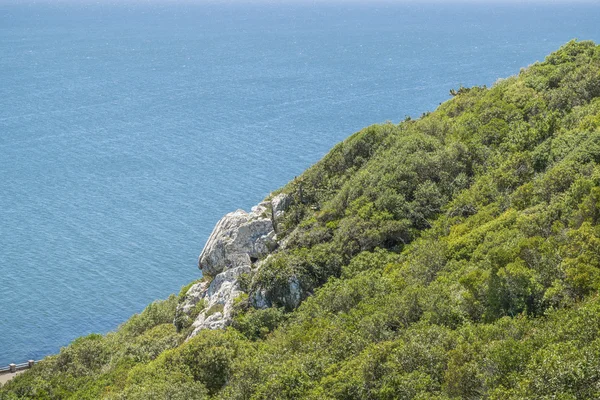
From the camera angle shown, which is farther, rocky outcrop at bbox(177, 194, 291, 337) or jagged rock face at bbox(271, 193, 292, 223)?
jagged rock face at bbox(271, 193, 292, 223)

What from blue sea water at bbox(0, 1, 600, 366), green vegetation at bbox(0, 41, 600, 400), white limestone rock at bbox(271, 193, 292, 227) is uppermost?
blue sea water at bbox(0, 1, 600, 366)

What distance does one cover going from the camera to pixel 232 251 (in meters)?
52.5

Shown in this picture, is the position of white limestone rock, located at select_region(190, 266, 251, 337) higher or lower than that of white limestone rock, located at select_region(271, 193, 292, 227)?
lower

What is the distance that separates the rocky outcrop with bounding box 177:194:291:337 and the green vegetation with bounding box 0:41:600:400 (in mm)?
1485

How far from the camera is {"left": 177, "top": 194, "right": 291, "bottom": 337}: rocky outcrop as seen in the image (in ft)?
163

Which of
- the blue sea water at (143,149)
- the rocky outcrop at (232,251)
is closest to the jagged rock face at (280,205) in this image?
the rocky outcrop at (232,251)

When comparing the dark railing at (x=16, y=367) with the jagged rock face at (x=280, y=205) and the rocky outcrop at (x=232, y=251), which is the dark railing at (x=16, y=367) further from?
the jagged rock face at (x=280, y=205)

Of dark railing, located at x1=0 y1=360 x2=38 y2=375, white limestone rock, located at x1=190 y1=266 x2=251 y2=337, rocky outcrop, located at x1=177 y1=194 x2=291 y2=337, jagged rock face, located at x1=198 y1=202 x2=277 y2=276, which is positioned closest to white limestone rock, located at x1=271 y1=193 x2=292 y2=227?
rocky outcrop, located at x1=177 y1=194 x2=291 y2=337

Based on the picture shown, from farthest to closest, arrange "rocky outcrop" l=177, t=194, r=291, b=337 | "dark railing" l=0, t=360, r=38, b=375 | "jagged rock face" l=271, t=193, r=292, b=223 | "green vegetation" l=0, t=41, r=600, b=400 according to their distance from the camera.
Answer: "dark railing" l=0, t=360, r=38, b=375 < "jagged rock face" l=271, t=193, r=292, b=223 < "rocky outcrop" l=177, t=194, r=291, b=337 < "green vegetation" l=0, t=41, r=600, b=400

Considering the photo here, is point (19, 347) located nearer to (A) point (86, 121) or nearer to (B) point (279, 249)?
(B) point (279, 249)

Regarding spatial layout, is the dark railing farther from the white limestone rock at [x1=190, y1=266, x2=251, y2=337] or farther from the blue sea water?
the white limestone rock at [x1=190, y1=266, x2=251, y2=337]

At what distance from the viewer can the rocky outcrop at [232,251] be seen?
4966 cm

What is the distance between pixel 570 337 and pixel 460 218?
19927mm

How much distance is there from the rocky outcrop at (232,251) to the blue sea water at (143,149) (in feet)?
70.6
